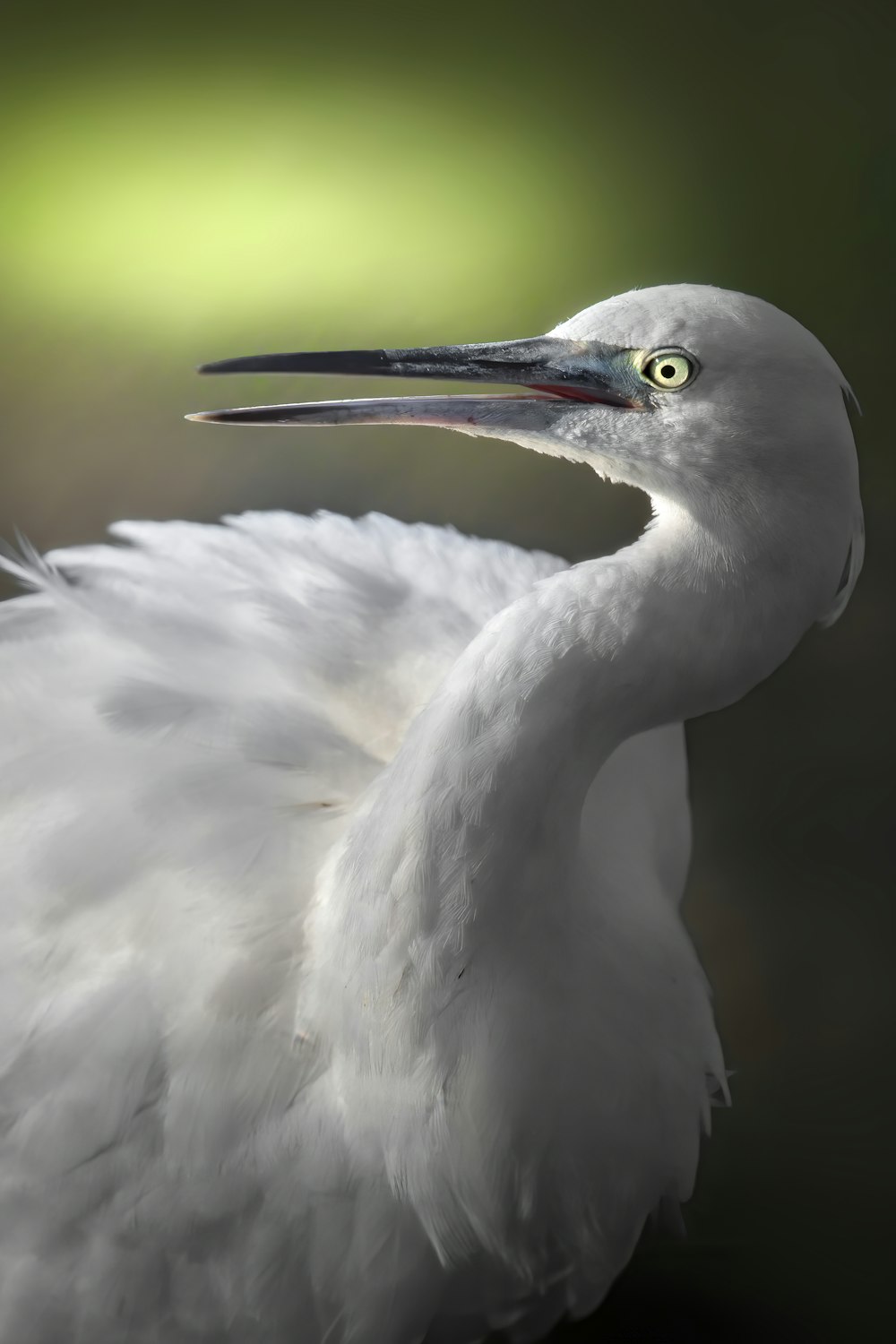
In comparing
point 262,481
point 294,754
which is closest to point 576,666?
point 294,754

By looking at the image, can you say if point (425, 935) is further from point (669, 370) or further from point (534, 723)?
point (669, 370)

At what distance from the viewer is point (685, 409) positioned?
0.62m

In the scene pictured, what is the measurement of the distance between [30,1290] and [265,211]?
1523 mm

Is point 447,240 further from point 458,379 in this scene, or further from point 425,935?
point 425,935

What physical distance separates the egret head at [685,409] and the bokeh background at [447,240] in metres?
0.75

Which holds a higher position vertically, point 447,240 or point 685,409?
point 447,240

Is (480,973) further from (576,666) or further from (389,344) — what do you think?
(389,344)

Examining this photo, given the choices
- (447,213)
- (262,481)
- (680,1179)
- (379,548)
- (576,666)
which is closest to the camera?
(576,666)

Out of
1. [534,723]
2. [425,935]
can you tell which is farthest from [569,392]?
[425,935]

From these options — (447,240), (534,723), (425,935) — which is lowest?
(425,935)

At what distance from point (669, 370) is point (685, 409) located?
1.0 inches

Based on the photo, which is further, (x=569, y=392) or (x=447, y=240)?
(x=447, y=240)

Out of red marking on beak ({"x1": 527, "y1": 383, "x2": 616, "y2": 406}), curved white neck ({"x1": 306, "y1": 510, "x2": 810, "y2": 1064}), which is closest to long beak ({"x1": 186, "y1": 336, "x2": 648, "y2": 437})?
red marking on beak ({"x1": 527, "y1": 383, "x2": 616, "y2": 406})

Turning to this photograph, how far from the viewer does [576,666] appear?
59 cm
